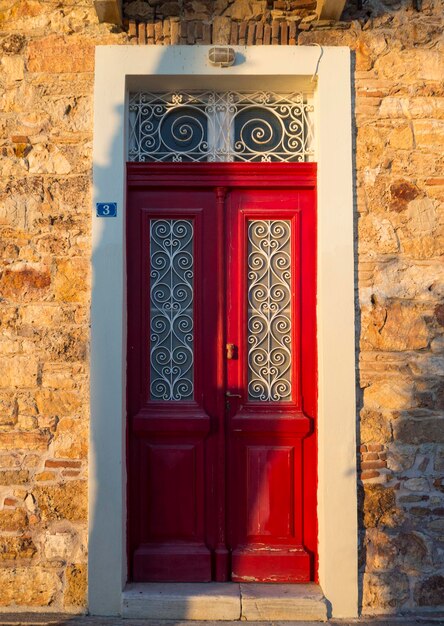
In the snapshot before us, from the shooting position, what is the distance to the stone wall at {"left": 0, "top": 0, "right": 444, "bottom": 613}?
4461 mm

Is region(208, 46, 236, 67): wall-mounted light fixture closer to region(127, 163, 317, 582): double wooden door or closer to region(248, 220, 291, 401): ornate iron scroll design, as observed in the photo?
region(127, 163, 317, 582): double wooden door

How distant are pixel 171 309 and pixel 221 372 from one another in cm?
53

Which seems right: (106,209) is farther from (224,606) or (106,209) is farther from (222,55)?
(224,606)

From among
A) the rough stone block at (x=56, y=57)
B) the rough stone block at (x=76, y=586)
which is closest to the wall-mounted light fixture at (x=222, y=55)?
the rough stone block at (x=56, y=57)

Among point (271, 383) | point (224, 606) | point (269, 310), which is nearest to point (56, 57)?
point (269, 310)

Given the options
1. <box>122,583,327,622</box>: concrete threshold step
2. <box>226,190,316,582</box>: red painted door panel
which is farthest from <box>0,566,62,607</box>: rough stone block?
<box>226,190,316,582</box>: red painted door panel

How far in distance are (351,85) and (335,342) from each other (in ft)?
5.48

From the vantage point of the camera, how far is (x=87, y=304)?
180 inches

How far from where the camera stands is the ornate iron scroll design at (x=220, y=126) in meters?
4.82

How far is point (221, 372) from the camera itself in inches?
186

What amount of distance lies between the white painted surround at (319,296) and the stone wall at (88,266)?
0.28 feet

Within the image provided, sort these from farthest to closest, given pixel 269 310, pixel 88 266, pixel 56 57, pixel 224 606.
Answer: pixel 269 310 < pixel 56 57 < pixel 88 266 < pixel 224 606

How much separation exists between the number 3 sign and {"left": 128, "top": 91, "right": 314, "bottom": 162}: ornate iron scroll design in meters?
0.43

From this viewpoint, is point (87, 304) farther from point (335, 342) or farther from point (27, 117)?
point (335, 342)
